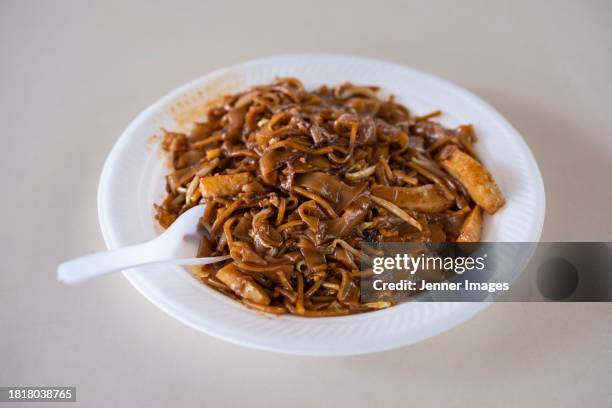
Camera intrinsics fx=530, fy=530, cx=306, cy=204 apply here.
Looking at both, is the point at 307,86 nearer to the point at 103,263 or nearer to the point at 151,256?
the point at 151,256

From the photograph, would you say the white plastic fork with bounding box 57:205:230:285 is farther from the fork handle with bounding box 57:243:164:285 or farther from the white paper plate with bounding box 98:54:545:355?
the white paper plate with bounding box 98:54:545:355

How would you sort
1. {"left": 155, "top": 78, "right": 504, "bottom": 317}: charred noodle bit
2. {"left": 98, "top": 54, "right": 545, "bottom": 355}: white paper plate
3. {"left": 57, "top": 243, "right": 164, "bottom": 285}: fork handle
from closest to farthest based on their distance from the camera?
{"left": 57, "top": 243, "right": 164, "bottom": 285}: fork handle, {"left": 98, "top": 54, "right": 545, "bottom": 355}: white paper plate, {"left": 155, "top": 78, "right": 504, "bottom": 317}: charred noodle bit

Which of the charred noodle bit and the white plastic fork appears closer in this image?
the white plastic fork

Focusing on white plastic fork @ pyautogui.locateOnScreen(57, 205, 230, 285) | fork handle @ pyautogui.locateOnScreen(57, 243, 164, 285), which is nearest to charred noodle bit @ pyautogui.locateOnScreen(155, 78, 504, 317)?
white plastic fork @ pyautogui.locateOnScreen(57, 205, 230, 285)

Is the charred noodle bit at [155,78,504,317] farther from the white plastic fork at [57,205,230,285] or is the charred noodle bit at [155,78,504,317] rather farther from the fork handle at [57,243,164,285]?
the fork handle at [57,243,164,285]

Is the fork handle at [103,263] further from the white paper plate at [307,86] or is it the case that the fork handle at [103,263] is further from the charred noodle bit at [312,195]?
the charred noodle bit at [312,195]

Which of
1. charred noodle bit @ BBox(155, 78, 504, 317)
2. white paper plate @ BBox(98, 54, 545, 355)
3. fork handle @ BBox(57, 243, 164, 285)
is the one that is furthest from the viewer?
charred noodle bit @ BBox(155, 78, 504, 317)

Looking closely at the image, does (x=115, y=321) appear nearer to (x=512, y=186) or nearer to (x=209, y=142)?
(x=209, y=142)
